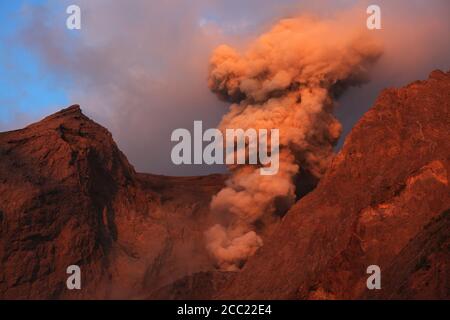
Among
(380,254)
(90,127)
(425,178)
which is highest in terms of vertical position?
(90,127)

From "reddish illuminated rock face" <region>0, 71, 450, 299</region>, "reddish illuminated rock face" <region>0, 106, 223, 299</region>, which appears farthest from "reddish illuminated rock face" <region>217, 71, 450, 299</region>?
"reddish illuminated rock face" <region>0, 106, 223, 299</region>

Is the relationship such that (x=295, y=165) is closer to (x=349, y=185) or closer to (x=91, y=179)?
(x=349, y=185)

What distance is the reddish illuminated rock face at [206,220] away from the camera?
274 feet

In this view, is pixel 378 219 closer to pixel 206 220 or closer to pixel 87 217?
pixel 206 220

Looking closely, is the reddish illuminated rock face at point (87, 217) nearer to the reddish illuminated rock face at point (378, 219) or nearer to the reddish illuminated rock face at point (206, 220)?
the reddish illuminated rock face at point (206, 220)

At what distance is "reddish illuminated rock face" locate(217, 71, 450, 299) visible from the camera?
76875mm

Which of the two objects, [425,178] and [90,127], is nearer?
[425,178]

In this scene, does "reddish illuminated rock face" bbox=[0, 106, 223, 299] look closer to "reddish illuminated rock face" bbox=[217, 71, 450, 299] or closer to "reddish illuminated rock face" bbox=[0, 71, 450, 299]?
"reddish illuminated rock face" bbox=[0, 71, 450, 299]

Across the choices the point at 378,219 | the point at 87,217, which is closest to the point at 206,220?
the point at 87,217

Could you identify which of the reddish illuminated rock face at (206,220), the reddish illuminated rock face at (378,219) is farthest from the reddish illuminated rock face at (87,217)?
Result: the reddish illuminated rock face at (378,219)

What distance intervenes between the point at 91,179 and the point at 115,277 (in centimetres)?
1361

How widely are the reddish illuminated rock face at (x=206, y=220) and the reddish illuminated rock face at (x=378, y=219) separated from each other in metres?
0.12
